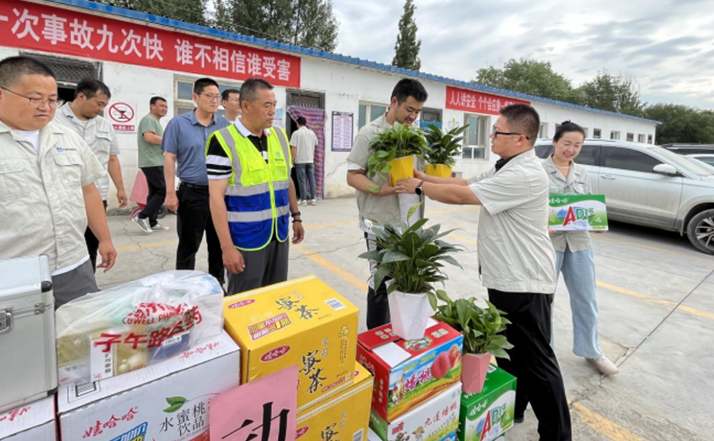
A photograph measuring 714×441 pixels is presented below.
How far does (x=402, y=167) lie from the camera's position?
2018 millimetres

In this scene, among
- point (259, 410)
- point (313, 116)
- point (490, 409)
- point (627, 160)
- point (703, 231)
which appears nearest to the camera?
point (259, 410)

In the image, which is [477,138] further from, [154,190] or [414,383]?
[414,383]

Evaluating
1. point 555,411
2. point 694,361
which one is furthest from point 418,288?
point 694,361

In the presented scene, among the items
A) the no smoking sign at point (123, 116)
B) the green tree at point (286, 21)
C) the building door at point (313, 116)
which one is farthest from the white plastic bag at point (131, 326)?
the green tree at point (286, 21)

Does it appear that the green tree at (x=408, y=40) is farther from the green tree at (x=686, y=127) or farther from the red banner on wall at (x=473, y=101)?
the green tree at (x=686, y=127)

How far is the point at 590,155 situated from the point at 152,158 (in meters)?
7.30

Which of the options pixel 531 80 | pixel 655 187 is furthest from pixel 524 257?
pixel 531 80

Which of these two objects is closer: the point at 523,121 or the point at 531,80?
the point at 523,121

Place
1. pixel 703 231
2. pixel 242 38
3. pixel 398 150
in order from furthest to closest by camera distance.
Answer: pixel 242 38, pixel 703 231, pixel 398 150

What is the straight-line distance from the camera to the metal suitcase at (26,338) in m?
0.80

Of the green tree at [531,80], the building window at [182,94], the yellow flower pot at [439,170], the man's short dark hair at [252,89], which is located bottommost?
the yellow flower pot at [439,170]

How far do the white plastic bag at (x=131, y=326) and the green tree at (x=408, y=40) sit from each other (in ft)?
84.3

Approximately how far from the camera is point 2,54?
4961 millimetres

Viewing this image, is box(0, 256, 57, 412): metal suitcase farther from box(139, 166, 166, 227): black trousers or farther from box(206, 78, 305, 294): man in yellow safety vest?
box(139, 166, 166, 227): black trousers
